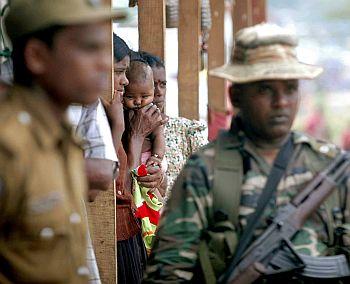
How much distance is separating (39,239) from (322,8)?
45.4 ft

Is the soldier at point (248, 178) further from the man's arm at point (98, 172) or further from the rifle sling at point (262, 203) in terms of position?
the man's arm at point (98, 172)

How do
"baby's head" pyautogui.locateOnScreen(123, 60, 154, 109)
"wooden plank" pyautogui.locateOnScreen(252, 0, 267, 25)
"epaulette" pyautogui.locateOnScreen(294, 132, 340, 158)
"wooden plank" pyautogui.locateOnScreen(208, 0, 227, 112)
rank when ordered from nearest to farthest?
"epaulette" pyautogui.locateOnScreen(294, 132, 340, 158), "baby's head" pyautogui.locateOnScreen(123, 60, 154, 109), "wooden plank" pyautogui.locateOnScreen(208, 0, 227, 112), "wooden plank" pyautogui.locateOnScreen(252, 0, 267, 25)

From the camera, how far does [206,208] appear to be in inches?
167

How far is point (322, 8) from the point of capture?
55.5 ft

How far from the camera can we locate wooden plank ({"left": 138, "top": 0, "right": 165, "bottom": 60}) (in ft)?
24.5

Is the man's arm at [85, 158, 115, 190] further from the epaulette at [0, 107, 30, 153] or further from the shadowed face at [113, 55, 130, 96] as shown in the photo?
the shadowed face at [113, 55, 130, 96]

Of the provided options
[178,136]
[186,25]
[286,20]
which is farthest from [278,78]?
[286,20]

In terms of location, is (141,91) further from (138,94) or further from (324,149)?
(324,149)

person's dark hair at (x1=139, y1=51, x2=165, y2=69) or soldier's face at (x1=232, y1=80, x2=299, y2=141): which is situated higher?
person's dark hair at (x1=139, y1=51, x2=165, y2=69)

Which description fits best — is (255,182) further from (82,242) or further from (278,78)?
(82,242)

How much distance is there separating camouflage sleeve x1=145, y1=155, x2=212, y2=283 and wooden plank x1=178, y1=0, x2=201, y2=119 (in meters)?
4.72

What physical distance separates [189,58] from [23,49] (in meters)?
5.68

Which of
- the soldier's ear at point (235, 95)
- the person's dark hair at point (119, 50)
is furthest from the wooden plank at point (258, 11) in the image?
the soldier's ear at point (235, 95)

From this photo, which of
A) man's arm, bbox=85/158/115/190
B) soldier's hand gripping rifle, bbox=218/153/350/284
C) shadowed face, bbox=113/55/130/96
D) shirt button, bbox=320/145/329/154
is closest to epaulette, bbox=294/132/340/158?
shirt button, bbox=320/145/329/154
